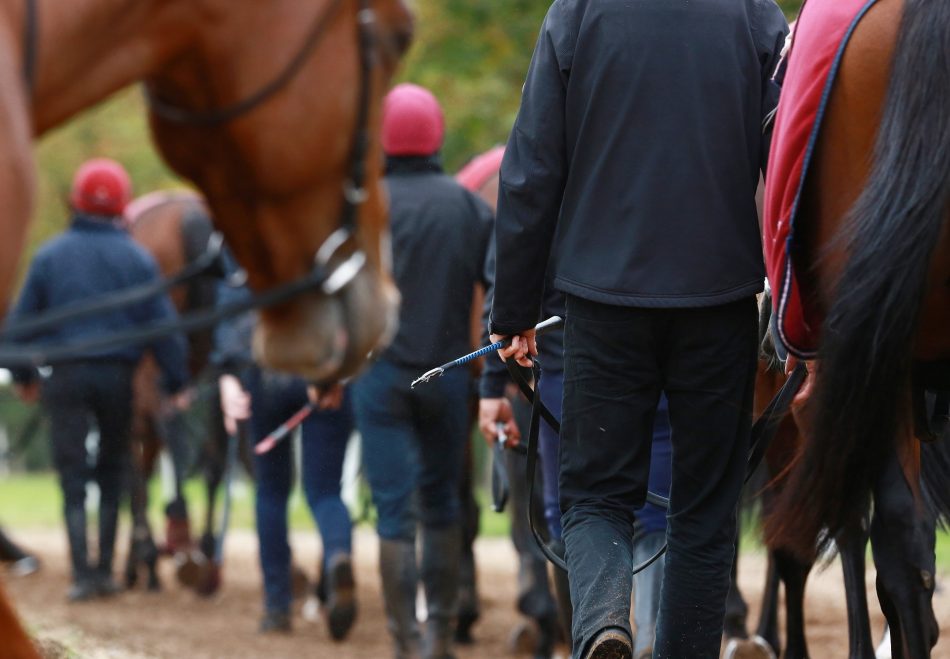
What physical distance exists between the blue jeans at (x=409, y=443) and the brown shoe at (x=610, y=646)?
2.53 metres

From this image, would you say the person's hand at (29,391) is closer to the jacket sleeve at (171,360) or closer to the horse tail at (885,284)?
the jacket sleeve at (171,360)

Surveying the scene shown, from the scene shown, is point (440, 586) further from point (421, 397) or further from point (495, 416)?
point (495, 416)

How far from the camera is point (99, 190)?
9.23 metres

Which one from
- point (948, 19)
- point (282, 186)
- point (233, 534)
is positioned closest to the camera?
point (282, 186)

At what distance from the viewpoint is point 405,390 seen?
6.45 m

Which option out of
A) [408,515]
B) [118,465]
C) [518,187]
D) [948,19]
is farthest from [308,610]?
[948,19]

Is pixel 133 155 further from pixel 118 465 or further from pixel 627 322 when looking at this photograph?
pixel 627 322

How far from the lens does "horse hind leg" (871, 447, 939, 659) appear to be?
12.8 feet

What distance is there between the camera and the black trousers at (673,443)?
4.09m

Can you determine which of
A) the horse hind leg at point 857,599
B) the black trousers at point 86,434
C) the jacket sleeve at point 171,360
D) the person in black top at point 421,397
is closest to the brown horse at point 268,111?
the horse hind leg at point 857,599

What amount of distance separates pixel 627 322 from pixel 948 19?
1.10 metres

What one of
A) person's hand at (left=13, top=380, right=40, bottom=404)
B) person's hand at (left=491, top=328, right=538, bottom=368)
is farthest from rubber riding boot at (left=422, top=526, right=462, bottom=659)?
person's hand at (left=13, top=380, right=40, bottom=404)

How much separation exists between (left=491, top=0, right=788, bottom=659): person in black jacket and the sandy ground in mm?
2342

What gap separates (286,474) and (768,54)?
4321 mm
